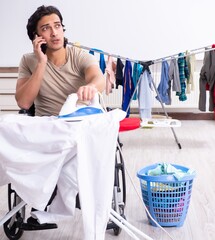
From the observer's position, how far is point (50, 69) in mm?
2410

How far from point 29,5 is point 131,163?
3.09 metres

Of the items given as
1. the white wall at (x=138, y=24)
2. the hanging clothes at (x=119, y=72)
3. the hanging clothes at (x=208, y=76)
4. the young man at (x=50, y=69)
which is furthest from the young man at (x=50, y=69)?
the white wall at (x=138, y=24)

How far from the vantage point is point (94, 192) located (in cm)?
155

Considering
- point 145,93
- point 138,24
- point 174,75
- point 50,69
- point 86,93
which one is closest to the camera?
point 86,93

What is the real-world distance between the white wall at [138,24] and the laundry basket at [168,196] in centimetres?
363

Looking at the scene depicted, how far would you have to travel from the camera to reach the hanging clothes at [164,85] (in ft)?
14.8

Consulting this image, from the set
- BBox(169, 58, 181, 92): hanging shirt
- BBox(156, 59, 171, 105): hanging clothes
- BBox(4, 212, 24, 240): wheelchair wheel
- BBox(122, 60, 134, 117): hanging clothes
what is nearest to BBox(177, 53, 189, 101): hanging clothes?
BBox(169, 58, 181, 92): hanging shirt

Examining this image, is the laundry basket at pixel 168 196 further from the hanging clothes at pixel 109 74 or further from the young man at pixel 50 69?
the hanging clothes at pixel 109 74

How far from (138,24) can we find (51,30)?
3.72 metres

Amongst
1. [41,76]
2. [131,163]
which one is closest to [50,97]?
[41,76]

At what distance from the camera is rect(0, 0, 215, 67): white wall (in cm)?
588

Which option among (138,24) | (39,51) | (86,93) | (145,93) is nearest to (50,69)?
(39,51)

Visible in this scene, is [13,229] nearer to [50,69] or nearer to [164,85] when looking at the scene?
[50,69]

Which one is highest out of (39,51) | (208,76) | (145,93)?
(39,51)
